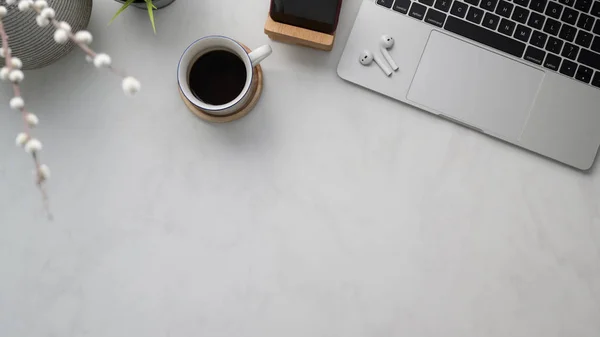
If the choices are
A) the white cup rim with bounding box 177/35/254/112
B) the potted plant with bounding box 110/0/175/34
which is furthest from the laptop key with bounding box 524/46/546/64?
the potted plant with bounding box 110/0/175/34

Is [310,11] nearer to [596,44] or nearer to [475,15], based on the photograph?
[475,15]

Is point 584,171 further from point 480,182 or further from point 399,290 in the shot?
point 399,290

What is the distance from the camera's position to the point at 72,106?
2.41 ft

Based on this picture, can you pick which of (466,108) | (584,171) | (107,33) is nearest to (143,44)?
(107,33)

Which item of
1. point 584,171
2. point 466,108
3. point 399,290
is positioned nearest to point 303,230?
point 399,290

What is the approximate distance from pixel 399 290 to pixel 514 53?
0.34 m

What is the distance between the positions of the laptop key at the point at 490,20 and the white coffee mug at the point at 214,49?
281mm

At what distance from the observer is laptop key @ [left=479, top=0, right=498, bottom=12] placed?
71 cm

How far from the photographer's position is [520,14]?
72 centimetres

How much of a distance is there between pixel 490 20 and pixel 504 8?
0.02 meters

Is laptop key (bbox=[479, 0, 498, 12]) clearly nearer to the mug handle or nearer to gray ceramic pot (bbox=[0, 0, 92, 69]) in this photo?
the mug handle

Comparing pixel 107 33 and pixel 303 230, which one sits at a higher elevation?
pixel 107 33

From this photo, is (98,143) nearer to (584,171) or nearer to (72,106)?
(72,106)

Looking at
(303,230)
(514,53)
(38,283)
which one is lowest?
(38,283)
